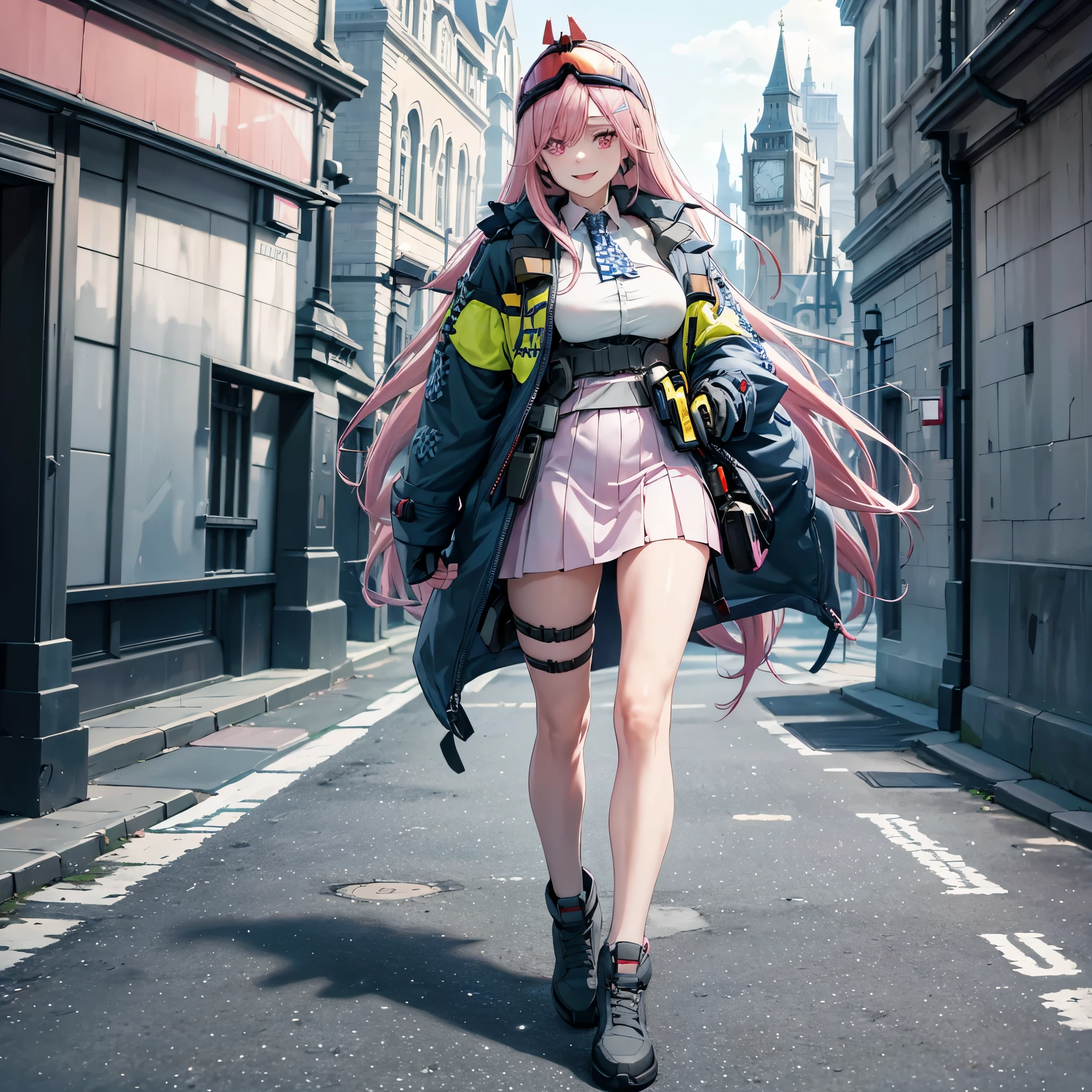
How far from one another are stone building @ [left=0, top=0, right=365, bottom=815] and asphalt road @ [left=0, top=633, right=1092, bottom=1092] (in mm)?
1651

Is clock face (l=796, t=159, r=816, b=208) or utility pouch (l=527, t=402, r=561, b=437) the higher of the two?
clock face (l=796, t=159, r=816, b=208)

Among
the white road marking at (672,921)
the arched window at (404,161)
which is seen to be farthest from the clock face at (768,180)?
the white road marking at (672,921)

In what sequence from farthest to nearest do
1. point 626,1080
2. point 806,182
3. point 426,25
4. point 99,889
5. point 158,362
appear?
point 806,182, point 426,25, point 158,362, point 99,889, point 626,1080

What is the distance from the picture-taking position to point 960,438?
9.24 meters

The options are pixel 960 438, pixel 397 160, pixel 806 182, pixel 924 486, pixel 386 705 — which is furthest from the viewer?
pixel 806 182

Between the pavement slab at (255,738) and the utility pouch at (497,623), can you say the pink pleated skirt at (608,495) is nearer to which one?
the utility pouch at (497,623)

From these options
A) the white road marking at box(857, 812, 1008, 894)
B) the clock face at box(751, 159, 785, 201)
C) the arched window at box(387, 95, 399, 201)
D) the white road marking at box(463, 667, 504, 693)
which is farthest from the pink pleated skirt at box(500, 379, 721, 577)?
the clock face at box(751, 159, 785, 201)

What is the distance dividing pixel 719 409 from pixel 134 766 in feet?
18.0

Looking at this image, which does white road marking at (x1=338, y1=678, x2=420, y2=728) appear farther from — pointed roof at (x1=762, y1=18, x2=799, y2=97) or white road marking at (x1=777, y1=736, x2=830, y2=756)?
pointed roof at (x1=762, y1=18, x2=799, y2=97)

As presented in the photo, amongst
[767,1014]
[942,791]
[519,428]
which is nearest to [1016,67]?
[942,791]

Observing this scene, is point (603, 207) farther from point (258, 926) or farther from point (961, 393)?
point (961, 393)

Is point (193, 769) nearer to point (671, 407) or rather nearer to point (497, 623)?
point (497, 623)

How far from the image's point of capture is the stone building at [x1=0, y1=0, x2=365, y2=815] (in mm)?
5711

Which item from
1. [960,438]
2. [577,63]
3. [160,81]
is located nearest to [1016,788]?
[960,438]
